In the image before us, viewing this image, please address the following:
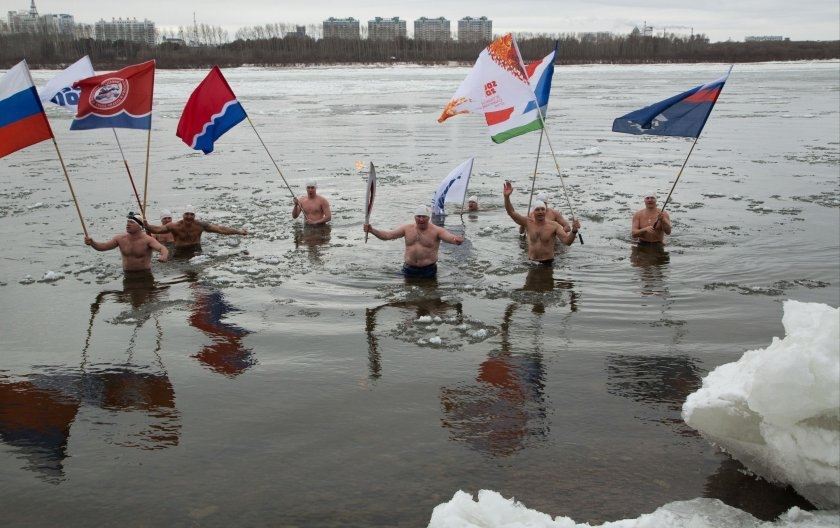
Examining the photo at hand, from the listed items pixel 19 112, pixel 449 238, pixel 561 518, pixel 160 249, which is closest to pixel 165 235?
pixel 160 249

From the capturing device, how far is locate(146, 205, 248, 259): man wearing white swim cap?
1233 centimetres

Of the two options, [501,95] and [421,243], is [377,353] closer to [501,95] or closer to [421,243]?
[421,243]

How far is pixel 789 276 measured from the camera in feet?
35.0

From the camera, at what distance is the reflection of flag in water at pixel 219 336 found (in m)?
7.72

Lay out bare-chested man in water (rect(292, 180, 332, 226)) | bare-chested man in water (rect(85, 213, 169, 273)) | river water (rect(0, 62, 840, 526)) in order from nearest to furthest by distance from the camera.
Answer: river water (rect(0, 62, 840, 526)) → bare-chested man in water (rect(85, 213, 169, 273)) → bare-chested man in water (rect(292, 180, 332, 226))

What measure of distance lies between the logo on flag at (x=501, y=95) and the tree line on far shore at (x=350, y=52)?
71712 millimetres

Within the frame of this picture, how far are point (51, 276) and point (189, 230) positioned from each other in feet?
7.60

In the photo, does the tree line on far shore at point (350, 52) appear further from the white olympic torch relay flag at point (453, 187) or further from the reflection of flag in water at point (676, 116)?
the reflection of flag in water at point (676, 116)

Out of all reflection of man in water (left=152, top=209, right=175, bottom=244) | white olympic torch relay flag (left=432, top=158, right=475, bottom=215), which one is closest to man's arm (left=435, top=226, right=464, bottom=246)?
white olympic torch relay flag (left=432, top=158, right=475, bottom=215)

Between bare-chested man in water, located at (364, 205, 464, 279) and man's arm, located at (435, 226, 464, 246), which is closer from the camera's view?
man's arm, located at (435, 226, 464, 246)

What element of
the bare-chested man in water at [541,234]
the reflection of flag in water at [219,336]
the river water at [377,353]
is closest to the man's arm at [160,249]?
the river water at [377,353]

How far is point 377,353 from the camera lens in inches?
314

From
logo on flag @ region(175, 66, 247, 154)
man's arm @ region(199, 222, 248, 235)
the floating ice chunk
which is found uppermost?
logo on flag @ region(175, 66, 247, 154)

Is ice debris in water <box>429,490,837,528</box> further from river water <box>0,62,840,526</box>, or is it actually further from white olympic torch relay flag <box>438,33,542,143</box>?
white olympic torch relay flag <box>438,33,542,143</box>
